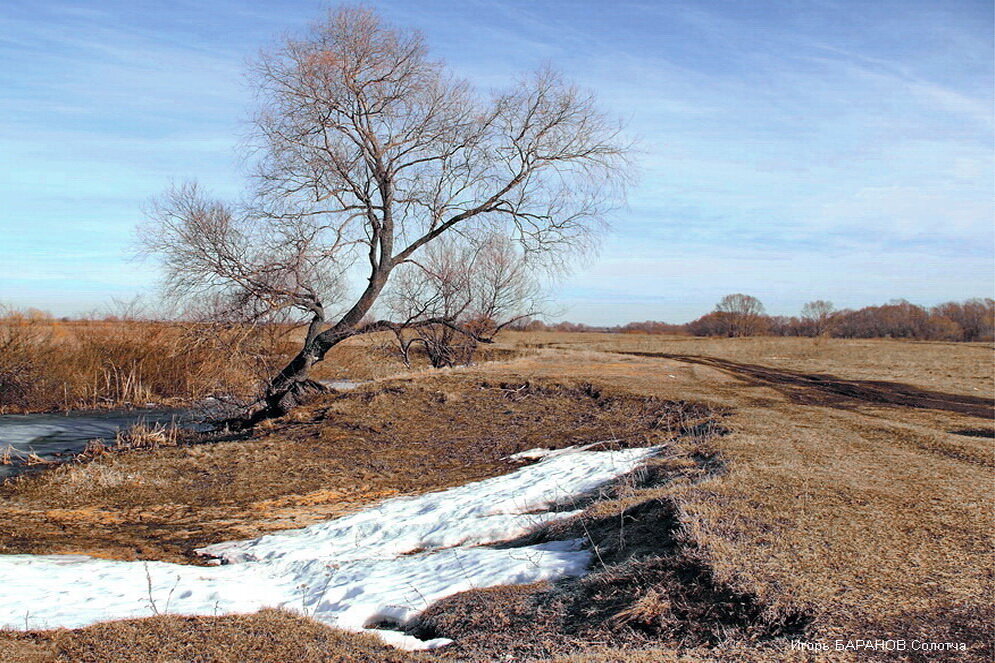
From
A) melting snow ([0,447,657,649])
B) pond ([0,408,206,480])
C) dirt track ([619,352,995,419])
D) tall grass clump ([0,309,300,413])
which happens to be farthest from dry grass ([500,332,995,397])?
pond ([0,408,206,480])

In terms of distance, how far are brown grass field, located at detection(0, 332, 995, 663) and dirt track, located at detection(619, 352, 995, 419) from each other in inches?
5.6

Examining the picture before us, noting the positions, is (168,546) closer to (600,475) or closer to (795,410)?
(600,475)

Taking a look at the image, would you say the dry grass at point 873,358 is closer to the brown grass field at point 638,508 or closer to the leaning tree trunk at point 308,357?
the brown grass field at point 638,508

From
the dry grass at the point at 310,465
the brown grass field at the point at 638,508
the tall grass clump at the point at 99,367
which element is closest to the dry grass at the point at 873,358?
the brown grass field at the point at 638,508

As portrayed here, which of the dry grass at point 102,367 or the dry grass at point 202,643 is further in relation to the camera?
the dry grass at point 102,367

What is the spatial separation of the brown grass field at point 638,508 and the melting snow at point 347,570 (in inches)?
16.3

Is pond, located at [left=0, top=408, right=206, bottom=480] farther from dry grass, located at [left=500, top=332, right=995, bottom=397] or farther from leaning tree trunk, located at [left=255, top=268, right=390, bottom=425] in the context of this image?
dry grass, located at [left=500, top=332, right=995, bottom=397]

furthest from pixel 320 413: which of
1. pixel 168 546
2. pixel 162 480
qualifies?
pixel 168 546

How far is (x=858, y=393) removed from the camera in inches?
623

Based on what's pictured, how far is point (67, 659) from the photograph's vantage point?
397 centimetres

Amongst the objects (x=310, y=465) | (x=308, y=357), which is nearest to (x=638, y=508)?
(x=310, y=465)

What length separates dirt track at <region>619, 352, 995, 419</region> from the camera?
13878 mm

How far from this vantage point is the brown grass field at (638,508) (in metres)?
4.12

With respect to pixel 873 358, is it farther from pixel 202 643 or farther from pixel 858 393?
pixel 202 643
